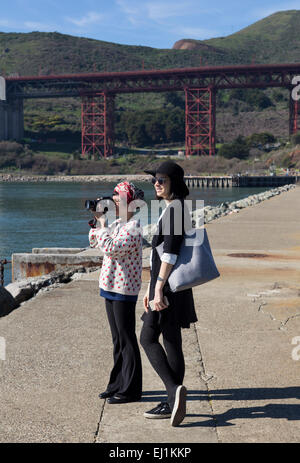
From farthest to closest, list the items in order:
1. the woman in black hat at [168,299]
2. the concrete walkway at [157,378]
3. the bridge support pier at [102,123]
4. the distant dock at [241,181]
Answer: the bridge support pier at [102,123] < the distant dock at [241,181] < the woman in black hat at [168,299] < the concrete walkway at [157,378]

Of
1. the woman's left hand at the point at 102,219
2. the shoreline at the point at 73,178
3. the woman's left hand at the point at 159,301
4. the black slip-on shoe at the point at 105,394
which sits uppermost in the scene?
the woman's left hand at the point at 102,219

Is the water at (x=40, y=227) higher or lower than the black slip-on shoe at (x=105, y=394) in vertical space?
lower

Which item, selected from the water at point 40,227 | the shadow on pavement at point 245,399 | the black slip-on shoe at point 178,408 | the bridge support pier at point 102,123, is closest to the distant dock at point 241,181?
the bridge support pier at point 102,123

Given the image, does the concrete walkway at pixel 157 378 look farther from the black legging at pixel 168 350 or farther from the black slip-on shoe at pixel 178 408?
the black legging at pixel 168 350

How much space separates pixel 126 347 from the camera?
4578mm

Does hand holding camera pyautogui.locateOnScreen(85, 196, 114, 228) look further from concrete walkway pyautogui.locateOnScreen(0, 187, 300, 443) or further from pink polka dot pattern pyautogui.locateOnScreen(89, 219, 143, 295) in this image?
concrete walkway pyautogui.locateOnScreen(0, 187, 300, 443)

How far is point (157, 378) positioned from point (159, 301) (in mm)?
1180

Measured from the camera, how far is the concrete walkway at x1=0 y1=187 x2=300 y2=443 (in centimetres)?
410

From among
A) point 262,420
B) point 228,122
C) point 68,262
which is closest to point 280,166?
point 228,122

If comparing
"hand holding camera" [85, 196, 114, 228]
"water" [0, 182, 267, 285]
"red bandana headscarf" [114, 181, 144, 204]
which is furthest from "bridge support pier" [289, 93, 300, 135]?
"hand holding camera" [85, 196, 114, 228]

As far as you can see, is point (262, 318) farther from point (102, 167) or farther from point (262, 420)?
point (102, 167)

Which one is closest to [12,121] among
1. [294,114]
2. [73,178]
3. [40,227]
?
[73,178]

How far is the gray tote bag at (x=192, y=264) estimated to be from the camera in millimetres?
4203

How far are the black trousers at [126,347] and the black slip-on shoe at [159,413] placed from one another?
32cm
